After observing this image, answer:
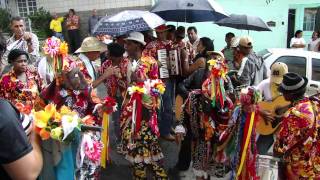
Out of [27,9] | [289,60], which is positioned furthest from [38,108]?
[27,9]

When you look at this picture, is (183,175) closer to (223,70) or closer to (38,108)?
(223,70)

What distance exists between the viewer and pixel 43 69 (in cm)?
541

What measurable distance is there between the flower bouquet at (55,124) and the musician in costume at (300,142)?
5.98ft

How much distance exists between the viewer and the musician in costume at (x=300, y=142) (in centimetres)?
324

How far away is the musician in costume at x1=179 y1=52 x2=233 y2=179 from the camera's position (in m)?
4.32

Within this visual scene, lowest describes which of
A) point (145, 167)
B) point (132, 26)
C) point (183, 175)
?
point (183, 175)

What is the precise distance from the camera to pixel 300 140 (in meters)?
3.28

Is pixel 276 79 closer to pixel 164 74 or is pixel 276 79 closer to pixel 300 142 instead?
pixel 300 142

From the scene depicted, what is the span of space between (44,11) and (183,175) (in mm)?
13506

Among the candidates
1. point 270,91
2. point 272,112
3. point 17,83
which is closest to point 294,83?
point 272,112

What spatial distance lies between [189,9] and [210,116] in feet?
9.30

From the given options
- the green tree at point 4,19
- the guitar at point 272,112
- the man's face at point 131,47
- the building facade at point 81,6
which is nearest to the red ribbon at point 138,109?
the man's face at point 131,47

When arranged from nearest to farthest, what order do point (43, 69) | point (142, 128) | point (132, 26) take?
point (142, 128) < point (43, 69) < point (132, 26)

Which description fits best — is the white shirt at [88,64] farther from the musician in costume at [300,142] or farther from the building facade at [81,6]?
the building facade at [81,6]
